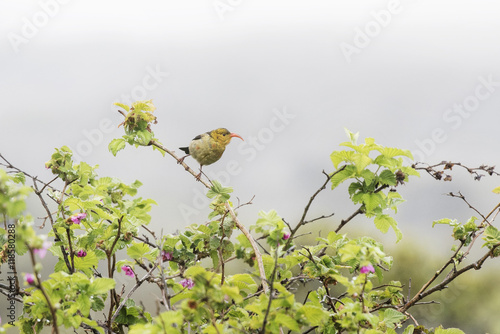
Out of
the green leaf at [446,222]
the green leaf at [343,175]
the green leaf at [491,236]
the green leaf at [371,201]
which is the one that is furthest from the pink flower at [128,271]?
the green leaf at [491,236]

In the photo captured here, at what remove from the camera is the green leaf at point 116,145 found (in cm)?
281

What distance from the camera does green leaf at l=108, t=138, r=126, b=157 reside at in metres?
2.81

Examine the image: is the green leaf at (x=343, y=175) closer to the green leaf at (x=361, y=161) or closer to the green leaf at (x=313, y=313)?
the green leaf at (x=361, y=161)

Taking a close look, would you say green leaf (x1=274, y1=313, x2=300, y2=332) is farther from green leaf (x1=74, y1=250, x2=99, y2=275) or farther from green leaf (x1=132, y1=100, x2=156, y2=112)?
green leaf (x1=132, y1=100, x2=156, y2=112)

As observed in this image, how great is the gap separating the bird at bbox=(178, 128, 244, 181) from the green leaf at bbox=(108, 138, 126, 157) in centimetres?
82

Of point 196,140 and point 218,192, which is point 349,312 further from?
point 196,140

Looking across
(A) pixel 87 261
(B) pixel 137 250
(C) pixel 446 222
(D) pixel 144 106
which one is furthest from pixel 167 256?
(C) pixel 446 222

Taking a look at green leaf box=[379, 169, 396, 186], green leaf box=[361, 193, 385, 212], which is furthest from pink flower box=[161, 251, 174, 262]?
green leaf box=[379, 169, 396, 186]

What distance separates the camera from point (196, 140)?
144 inches

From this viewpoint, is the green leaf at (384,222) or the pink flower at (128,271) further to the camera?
the pink flower at (128,271)

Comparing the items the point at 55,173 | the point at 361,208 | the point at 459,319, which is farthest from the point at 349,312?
the point at 459,319

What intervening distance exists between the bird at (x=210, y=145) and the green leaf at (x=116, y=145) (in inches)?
32.1

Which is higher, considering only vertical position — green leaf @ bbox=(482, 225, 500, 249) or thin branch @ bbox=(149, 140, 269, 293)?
thin branch @ bbox=(149, 140, 269, 293)

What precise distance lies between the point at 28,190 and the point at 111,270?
1.18 meters
